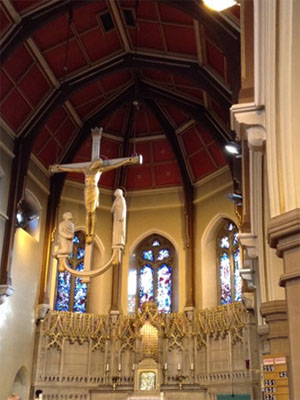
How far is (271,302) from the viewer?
6.71 m

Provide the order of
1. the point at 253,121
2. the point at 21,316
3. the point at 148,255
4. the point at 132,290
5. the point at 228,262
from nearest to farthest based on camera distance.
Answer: the point at 253,121 → the point at 21,316 → the point at 228,262 → the point at 132,290 → the point at 148,255

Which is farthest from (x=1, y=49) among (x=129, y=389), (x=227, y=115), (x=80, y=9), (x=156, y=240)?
(x=129, y=389)

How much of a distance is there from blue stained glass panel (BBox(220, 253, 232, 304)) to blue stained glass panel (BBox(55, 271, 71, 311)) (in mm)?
4774

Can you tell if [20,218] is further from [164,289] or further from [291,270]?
[291,270]

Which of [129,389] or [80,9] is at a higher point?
[80,9]

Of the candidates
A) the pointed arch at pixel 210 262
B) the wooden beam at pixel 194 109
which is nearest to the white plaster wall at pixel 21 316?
the wooden beam at pixel 194 109

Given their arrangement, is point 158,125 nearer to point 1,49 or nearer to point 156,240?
point 156,240

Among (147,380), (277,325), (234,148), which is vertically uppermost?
(234,148)

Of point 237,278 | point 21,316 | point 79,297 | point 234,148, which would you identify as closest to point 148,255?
point 79,297

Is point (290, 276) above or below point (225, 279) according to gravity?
below

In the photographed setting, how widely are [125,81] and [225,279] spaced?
6.87 metres

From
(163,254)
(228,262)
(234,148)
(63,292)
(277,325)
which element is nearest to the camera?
(277,325)

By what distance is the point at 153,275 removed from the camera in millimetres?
Result: 16969

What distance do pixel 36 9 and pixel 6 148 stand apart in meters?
3.82
